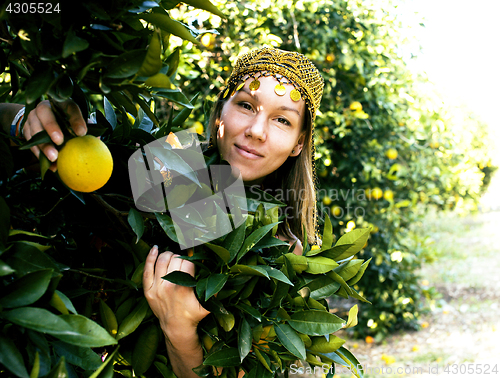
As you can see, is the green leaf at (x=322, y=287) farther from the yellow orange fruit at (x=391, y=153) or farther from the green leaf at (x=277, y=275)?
the yellow orange fruit at (x=391, y=153)

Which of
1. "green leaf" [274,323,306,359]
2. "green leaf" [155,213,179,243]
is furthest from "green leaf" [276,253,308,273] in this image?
"green leaf" [155,213,179,243]

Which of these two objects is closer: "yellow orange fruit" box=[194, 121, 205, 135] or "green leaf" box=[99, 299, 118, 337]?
"green leaf" box=[99, 299, 118, 337]

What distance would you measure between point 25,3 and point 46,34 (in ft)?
0.12

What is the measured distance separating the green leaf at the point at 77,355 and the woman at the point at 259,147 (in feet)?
0.67

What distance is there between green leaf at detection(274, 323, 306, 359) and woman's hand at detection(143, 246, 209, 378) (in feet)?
0.44

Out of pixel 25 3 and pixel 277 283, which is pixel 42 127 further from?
pixel 277 283

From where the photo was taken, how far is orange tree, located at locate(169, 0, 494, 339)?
219 cm

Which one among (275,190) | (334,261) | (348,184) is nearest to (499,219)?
(348,184)

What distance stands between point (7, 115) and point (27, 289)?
46 cm

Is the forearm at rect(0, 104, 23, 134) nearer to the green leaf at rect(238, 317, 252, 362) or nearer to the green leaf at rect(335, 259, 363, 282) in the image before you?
the green leaf at rect(238, 317, 252, 362)

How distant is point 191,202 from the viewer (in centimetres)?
68

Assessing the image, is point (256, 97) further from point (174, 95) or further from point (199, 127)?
point (199, 127)

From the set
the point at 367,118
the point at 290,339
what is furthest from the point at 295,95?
the point at 367,118

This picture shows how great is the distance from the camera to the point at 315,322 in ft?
2.14
